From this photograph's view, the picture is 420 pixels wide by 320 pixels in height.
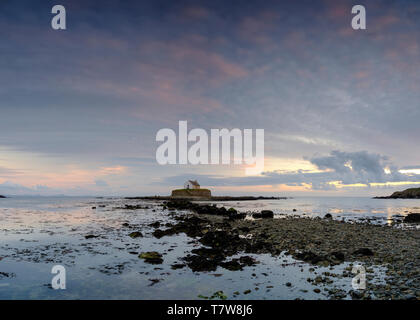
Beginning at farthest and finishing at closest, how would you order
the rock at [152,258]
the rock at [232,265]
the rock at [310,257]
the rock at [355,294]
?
the rock at [152,258]
the rock at [310,257]
the rock at [232,265]
the rock at [355,294]

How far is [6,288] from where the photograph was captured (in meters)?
10.5

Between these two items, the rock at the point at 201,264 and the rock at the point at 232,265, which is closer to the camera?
the rock at the point at 232,265

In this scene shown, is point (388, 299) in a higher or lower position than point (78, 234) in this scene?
higher

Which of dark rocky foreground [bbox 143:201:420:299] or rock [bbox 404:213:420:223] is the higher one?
dark rocky foreground [bbox 143:201:420:299]

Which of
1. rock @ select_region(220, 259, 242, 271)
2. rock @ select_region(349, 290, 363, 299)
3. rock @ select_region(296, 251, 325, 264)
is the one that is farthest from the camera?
rock @ select_region(296, 251, 325, 264)

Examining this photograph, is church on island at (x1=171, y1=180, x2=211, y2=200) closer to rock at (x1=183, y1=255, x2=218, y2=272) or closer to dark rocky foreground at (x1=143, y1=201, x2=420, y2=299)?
dark rocky foreground at (x1=143, y1=201, x2=420, y2=299)

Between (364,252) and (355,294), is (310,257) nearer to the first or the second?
(364,252)

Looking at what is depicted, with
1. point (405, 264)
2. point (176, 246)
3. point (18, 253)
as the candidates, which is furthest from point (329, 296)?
point (18, 253)

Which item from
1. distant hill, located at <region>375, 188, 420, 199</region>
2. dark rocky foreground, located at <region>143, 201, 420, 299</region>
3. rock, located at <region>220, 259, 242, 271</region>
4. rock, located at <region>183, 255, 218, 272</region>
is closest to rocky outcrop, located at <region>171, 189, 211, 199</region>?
dark rocky foreground, located at <region>143, 201, 420, 299</region>

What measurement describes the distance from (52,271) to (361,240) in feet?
63.8

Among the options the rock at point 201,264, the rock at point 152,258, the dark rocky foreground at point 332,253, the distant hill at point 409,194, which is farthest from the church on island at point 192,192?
the distant hill at point 409,194

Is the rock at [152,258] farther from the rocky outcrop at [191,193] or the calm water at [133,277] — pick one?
the rocky outcrop at [191,193]

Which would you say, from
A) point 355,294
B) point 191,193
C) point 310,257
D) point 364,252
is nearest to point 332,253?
point 364,252
